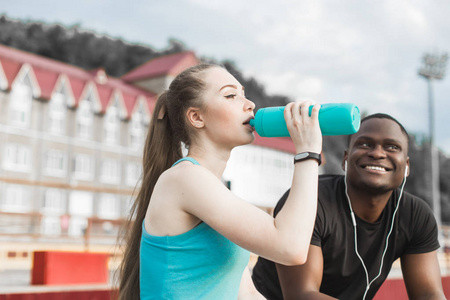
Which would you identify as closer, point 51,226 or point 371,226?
point 371,226

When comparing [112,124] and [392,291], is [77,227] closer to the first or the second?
[112,124]

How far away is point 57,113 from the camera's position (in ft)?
138

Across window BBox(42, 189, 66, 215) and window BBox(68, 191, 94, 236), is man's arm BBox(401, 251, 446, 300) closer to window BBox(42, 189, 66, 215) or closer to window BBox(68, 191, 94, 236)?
window BBox(42, 189, 66, 215)

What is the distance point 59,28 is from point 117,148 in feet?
128

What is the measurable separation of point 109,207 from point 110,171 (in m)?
2.89

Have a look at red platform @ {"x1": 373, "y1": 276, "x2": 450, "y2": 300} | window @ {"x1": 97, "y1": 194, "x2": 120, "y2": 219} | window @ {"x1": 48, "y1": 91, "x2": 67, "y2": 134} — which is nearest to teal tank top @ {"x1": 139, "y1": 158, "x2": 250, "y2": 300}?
red platform @ {"x1": 373, "y1": 276, "x2": 450, "y2": 300}

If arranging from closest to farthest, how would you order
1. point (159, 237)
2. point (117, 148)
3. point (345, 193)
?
1. point (159, 237)
2. point (345, 193)
3. point (117, 148)

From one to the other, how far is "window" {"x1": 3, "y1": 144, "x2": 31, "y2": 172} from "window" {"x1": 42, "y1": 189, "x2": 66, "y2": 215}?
2.39m

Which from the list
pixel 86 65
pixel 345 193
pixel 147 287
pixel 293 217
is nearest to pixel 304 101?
pixel 293 217

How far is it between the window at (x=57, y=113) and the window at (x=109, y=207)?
20.3 feet

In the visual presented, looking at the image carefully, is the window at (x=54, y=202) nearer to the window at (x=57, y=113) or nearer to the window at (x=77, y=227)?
the window at (x=77, y=227)

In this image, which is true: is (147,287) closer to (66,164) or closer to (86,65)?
(66,164)

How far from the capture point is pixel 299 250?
1.99m

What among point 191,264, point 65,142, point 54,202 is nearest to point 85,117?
point 65,142
